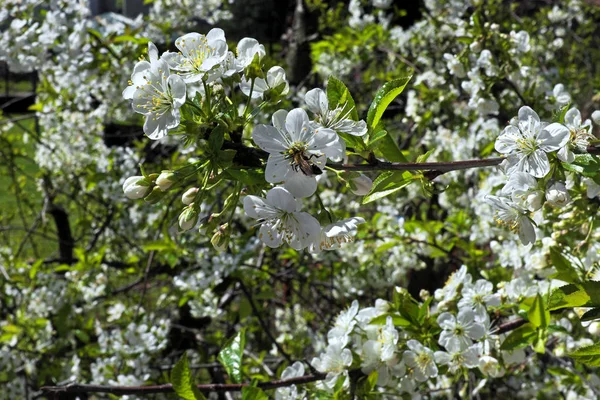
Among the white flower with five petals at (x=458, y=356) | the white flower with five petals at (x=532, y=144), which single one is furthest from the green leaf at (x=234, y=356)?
the white flower with five petals at (x=532, y=144)

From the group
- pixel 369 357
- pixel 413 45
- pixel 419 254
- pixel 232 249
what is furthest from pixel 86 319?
pixel 413 45

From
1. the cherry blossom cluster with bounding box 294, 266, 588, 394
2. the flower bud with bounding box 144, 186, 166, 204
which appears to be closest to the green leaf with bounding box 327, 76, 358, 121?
the flower bud with bounding box 144, 186, 166, 204

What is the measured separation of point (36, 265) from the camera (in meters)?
3.17

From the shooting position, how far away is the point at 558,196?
1.09 metres

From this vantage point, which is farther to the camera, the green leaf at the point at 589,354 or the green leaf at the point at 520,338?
the green leaf at the point at 520,338

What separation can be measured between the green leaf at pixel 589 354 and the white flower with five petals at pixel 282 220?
1.73 ft

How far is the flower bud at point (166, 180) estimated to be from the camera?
0.97 metres

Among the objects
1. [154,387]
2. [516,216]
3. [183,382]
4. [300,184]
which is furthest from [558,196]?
[154,387]

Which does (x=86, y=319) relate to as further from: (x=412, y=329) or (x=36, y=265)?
(x=412, y=329)

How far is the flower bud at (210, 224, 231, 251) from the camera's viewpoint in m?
1.06

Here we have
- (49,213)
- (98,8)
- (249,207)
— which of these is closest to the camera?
(249,207)

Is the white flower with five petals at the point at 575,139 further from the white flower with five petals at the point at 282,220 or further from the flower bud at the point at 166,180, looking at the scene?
the flower bud at the point at 166,180

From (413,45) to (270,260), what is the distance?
66.2 inches

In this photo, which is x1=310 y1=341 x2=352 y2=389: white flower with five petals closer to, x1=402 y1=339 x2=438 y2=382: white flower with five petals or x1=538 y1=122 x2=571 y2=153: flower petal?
x1=402 y1=339 x2=438 y2=382: white flower with five petals
